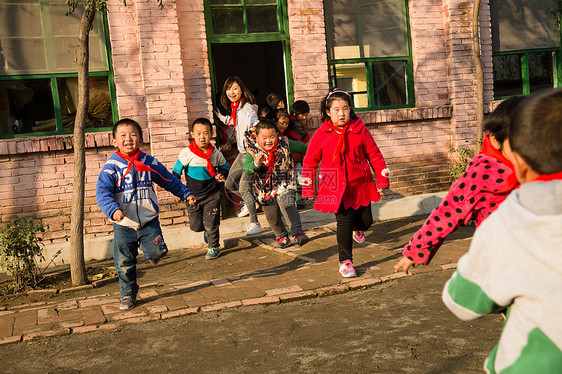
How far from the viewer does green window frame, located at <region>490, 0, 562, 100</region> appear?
33.9ft

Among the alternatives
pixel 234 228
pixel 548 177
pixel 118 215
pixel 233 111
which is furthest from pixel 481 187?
pixel 233 111

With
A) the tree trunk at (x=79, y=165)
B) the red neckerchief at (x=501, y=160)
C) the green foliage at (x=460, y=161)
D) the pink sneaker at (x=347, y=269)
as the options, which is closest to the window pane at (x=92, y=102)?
the tree trunk at (x=79, y=165)

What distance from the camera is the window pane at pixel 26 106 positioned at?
826 cm

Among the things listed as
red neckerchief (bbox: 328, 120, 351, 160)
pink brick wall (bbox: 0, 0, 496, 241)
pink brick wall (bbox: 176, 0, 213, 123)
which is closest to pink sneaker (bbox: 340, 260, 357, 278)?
red neckerchief (bbox: 328, 120, 351, 160)

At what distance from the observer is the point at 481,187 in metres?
3.20

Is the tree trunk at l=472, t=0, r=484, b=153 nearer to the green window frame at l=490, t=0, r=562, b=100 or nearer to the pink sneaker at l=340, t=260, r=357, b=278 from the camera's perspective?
the green window frame at l=490, t=0, r=562, b=100

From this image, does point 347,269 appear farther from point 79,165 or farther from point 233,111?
point 233,111

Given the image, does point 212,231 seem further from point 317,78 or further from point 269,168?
point 317,78

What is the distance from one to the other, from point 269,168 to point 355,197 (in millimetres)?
1679

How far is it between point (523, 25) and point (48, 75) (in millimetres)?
7477

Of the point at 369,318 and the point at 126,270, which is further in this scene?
the point at 126,270

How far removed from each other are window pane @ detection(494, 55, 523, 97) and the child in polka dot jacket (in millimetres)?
7650

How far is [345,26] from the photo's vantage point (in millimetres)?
9672

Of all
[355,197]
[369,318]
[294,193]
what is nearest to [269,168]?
[294,193]
